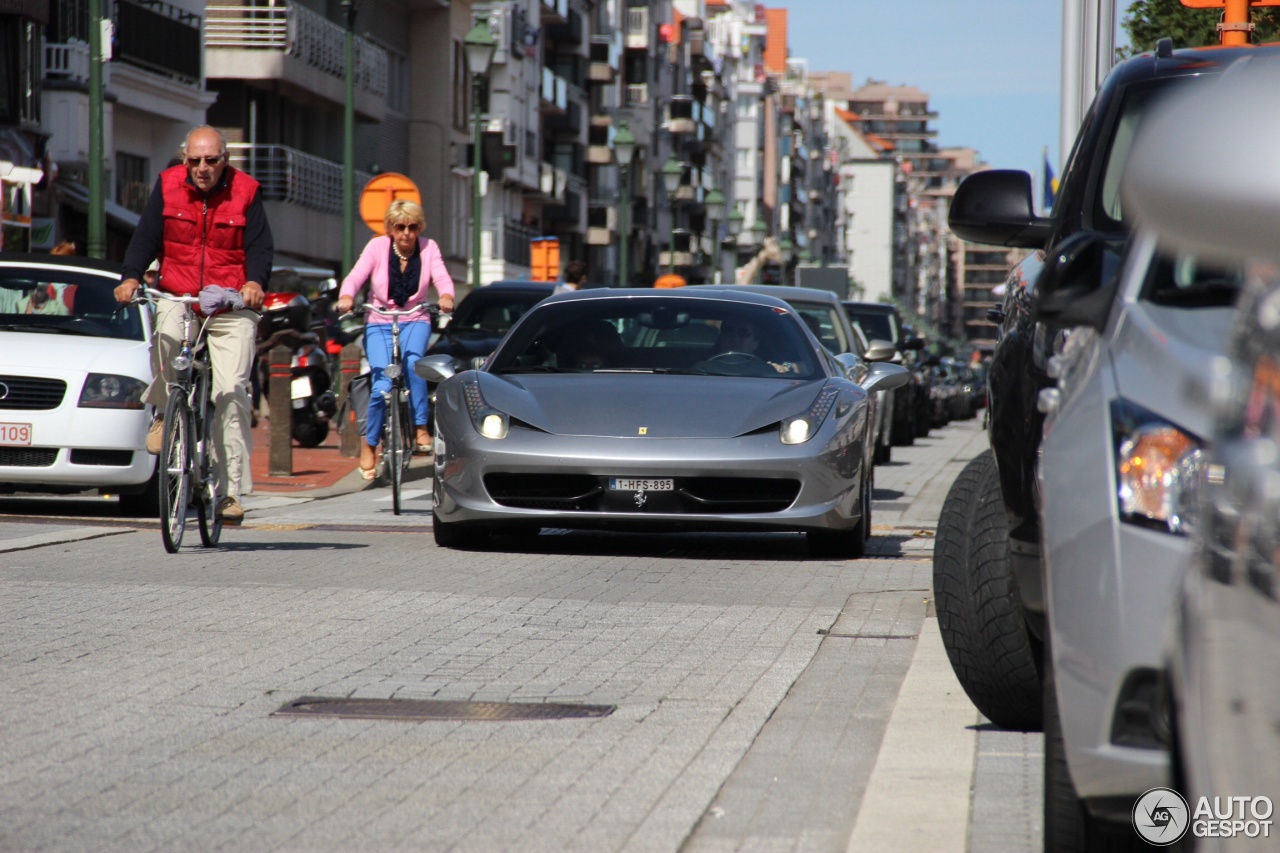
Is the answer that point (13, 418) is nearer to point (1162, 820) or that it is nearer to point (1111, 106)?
point (1111, 106)

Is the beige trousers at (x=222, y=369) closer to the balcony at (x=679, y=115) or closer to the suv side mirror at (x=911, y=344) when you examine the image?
the suv side mirror at (x=911, y=344)

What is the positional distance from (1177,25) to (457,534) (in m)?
12.4

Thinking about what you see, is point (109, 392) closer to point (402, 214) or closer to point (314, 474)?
point (402, 214)

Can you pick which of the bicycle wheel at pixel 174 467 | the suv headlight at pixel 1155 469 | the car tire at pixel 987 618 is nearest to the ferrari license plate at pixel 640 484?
the bicycle wheel at pixel 174 467

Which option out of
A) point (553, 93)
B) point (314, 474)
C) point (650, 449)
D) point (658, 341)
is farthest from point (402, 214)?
point (553, 93)

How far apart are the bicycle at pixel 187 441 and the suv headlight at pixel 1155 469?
719 centimetres

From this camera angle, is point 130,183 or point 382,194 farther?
point 130,183

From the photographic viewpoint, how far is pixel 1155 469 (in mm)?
3158

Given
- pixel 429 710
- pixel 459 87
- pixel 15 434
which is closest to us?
pixel 429 710

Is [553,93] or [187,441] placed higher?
[553,93]

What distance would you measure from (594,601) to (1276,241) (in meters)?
6.62

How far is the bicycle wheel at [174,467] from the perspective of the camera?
9945 millimetres

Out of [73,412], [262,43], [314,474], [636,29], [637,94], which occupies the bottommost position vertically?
[314,474]

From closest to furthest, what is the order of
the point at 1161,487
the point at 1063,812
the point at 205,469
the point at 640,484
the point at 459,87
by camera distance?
the point at 1161,487 < the point at 1063,812 < the point at 205,469 < the point at 640,484 < the point at 459,87
